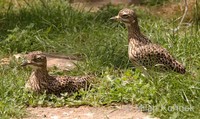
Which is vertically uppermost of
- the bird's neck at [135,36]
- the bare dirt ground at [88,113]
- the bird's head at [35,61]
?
the bird's neck at [135,36]

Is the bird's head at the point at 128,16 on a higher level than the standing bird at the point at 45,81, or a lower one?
higher

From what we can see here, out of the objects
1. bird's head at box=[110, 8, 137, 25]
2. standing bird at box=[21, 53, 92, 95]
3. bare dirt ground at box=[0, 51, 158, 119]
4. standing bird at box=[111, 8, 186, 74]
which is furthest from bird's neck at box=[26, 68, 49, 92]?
bird's head at box=[110, 8, 137, 25]

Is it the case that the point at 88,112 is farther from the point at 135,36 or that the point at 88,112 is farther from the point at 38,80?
the point at 135,36

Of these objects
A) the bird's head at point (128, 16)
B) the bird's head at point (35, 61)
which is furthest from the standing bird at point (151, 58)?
the bird's head at point (35, 61)

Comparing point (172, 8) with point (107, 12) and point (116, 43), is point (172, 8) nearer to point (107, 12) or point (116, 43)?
point (107, 12)

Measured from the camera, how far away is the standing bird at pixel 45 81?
8.16 meters

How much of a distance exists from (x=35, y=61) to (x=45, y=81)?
0.27 meters

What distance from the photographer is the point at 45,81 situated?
26.9ft

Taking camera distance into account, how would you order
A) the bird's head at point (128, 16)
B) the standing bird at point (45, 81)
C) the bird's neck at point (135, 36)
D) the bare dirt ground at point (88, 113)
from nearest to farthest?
the bare dirt ground at point (88, 113)
the standing bird at point (45, 81)
the bird's neck at point (135, 36)
the bird's head at point (128, 16)

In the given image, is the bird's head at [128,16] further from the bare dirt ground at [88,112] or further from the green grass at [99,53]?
the bare dirt ground at [88,112]

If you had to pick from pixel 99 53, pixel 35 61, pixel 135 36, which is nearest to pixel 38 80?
pixel 35 61

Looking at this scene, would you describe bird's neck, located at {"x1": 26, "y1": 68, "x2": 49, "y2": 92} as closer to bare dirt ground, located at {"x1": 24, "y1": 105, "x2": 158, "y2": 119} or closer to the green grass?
the green grass

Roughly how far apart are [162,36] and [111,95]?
197cm

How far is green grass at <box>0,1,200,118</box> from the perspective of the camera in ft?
25.3
